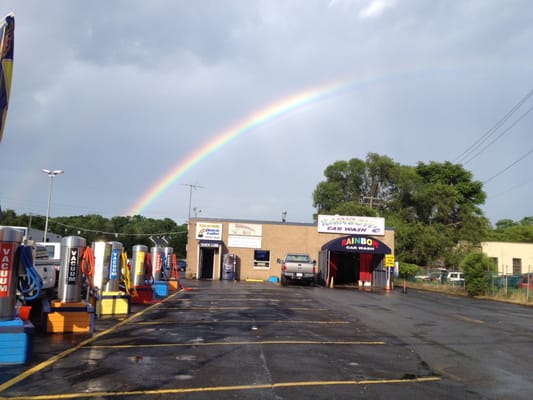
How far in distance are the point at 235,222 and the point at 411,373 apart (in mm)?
31093

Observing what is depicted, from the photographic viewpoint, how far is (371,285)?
119 feet

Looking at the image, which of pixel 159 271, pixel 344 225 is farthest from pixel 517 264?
pixel 159 271

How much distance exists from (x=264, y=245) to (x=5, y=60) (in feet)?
103

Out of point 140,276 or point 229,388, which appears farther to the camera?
point 140,276

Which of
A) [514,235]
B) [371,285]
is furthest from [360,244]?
[514,235]

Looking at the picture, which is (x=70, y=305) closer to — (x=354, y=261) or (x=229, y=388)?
(x=229, y=388)

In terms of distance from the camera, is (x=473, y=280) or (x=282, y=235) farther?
(x=282, y=235)

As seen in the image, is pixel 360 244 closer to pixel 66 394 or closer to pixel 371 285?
pixel 371 285

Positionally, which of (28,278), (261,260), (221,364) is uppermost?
(261,260)

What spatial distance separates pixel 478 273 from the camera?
2759 centimetres

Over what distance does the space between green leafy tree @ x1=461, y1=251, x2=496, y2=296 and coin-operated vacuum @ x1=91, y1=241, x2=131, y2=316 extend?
2162 cm

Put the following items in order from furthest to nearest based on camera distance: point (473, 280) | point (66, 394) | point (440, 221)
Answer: point (440, 221)
point (473, 280)
point (66, 394)

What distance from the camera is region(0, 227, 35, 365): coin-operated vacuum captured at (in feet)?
22.1

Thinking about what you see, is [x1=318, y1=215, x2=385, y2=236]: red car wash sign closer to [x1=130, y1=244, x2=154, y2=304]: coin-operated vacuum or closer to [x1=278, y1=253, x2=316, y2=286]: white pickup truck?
[x1=278, y1=253, x2=316, y2=286]: white pickup truck
